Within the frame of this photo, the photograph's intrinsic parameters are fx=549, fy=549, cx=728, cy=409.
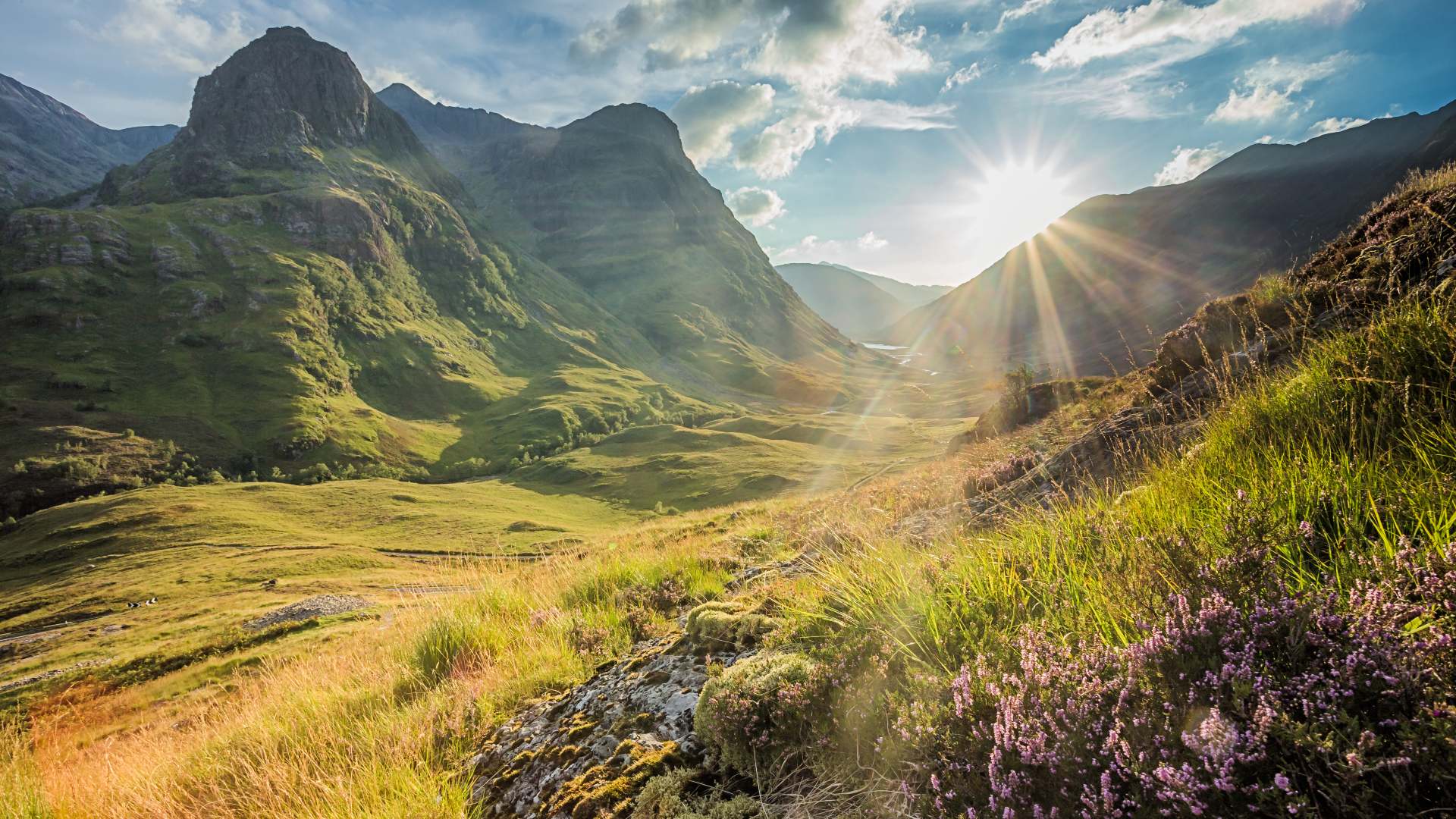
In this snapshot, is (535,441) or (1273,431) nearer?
(1273,431)

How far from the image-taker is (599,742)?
391 cm

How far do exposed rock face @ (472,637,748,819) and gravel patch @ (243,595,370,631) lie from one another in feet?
174

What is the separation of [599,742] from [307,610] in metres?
58.5

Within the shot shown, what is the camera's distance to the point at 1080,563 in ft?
11.3

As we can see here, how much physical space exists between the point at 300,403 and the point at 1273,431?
200831mm

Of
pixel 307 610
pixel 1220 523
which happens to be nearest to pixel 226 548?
pixel 307 610

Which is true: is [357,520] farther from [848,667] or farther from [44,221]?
[44,221]

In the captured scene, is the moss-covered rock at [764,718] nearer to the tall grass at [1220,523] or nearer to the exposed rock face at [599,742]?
the exposed rock face at [599,742]

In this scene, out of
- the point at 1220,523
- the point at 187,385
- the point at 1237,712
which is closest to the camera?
the point at 1237,712

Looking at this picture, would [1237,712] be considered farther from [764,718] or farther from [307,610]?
[307,610]

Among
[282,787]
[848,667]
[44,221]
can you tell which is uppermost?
[44,221]

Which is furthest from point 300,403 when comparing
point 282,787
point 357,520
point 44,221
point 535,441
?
point 282,787

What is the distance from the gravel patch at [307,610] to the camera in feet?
152

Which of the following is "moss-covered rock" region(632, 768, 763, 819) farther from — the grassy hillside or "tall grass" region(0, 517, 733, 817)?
"tall grass" region(0, 517, 733, 817)
